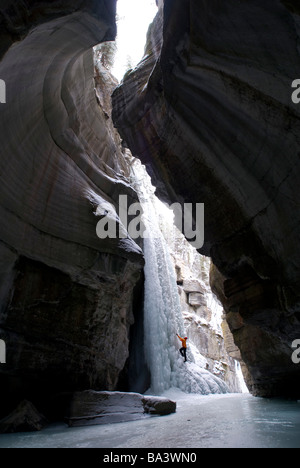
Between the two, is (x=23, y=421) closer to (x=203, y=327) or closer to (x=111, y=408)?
(x=111, y=408)

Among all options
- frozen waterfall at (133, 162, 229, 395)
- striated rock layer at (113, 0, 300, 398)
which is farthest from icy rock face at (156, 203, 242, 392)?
striated rock layer at (113, 0, 300, 398)

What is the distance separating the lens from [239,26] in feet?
9.46

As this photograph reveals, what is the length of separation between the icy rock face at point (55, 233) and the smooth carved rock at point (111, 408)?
98cm

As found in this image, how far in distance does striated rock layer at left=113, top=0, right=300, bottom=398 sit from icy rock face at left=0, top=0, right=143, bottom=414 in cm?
141

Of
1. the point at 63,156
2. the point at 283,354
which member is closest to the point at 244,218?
the point at 63,156

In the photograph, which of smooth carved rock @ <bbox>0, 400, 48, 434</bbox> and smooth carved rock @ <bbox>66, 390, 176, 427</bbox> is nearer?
smooth carved rock @ <bbox>0, 400, 48, 434</bbox>

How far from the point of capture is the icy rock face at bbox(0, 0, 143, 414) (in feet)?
14.2

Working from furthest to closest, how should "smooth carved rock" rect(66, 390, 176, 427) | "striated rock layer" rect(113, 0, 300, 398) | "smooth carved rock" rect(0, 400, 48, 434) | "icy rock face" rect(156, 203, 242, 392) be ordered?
"icy rock face" rect(156, 203, 242, 392) < "smooth carved rock" rect(66, 390, 176, 427) < "smooth carved rock" rect(0, 400, 48, 434) < "striated rock layer" rect(113, 0, 300, 398)

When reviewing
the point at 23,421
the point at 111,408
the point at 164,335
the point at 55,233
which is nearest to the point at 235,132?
the point at 55,233

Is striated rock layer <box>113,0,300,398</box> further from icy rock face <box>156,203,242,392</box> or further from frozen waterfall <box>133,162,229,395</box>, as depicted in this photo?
icy rock face <box>156,203,242,392</box>

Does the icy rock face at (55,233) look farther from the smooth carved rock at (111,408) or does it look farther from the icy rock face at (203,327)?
the icy rock face at (203,327)

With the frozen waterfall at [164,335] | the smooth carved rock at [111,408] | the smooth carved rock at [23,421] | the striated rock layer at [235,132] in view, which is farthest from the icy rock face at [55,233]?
the frozen waterfall at [164,335]

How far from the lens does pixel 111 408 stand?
505 cm

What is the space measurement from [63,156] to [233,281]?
501 cm
